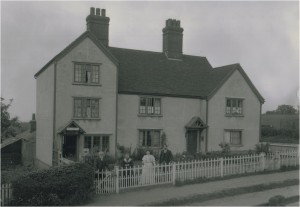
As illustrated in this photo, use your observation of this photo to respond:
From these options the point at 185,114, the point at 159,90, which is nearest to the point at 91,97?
the point at 159,90

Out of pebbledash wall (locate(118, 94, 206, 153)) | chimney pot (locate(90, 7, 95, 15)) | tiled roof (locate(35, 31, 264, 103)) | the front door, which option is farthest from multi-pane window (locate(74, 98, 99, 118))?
the front door

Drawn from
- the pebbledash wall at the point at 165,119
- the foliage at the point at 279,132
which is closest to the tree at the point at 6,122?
the pebbledash wall at the point at 165,119

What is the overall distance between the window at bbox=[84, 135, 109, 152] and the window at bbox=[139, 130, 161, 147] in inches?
124

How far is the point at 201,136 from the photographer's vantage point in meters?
29.5

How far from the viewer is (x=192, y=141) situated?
29.4 meters

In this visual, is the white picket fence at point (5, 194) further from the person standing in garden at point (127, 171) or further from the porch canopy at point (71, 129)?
the porch canopy at point (71, 129)

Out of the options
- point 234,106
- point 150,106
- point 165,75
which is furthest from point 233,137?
point 150,106

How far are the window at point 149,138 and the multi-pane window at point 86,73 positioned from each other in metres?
5.58

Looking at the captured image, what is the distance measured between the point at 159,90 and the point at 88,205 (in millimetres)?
15561

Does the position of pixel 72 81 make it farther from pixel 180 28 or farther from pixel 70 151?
pixel 180 28

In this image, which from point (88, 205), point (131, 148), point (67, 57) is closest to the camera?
point (88, 205)

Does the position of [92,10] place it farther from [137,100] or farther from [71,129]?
[71,129]

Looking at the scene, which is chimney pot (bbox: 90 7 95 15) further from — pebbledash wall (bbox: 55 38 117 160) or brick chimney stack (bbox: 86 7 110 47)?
pebbledash wall (bbox: 55 38 117 160)

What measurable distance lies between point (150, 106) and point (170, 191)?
42.1 ft
